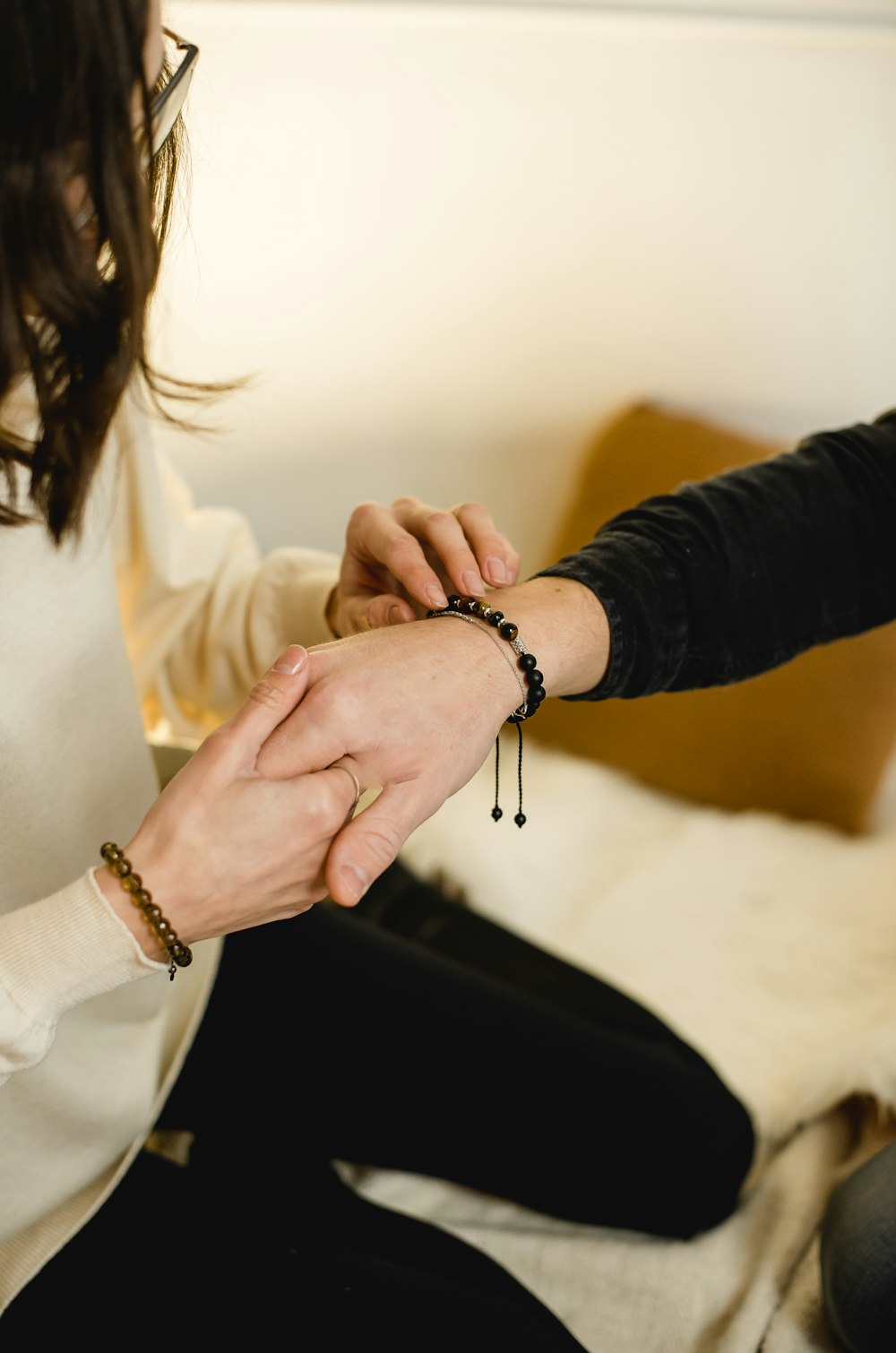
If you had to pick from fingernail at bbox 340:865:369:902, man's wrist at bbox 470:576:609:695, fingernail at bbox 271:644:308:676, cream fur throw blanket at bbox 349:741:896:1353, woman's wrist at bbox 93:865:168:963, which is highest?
fingernail at bbox 271:644:308:676

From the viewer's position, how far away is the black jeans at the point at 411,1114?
0.77 metres

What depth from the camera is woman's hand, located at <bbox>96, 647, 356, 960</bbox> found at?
22.4 inches

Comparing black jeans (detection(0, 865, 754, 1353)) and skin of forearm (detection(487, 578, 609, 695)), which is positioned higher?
skin of forearm (detection(487, 578, 609, 695))

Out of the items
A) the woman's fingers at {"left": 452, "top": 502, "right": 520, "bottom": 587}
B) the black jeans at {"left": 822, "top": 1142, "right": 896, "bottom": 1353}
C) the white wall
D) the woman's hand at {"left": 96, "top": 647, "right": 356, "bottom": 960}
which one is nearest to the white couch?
the white wall

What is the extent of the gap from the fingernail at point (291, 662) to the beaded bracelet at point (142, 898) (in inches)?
6.2

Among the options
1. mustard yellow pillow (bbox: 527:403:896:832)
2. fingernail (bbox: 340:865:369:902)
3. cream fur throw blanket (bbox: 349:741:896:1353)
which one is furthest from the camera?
mustard yellow pillow (bbox: 527:403:896:832)

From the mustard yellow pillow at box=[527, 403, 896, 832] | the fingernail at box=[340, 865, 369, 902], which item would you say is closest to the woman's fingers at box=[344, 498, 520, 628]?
the fingernail at box=[340, 865, 369, 902]

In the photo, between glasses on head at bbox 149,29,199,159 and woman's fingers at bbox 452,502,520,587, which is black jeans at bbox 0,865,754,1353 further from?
glasses on head at bbox 149,29,199,159

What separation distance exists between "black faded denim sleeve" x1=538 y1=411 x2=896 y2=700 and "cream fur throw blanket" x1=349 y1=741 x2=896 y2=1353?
44 centimetres

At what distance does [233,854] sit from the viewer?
0.58m

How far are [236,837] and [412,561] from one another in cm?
26

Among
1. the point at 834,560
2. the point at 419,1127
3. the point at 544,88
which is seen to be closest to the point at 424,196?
the point at 544,88

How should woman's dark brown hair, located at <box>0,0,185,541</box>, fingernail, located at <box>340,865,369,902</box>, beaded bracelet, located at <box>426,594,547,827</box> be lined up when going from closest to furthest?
woman's dark brown hair, located at <box>0,0,185,541</box> → fingernail, located at <box>340,865,369,902</box> → beaded bracelet, located at <box>426,594,547,827</box>

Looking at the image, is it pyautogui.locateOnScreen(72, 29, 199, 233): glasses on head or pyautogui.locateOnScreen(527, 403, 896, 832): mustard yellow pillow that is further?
pyautogui.locateOnScreen(527, 403, 896, 832): mustard yellow pillow
